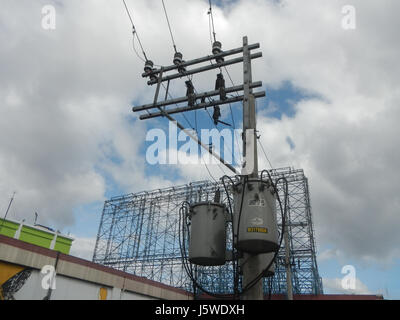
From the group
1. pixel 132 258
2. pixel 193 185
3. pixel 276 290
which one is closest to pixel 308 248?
pixel 276 290

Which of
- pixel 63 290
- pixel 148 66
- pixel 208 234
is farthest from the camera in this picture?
pixel 63 290

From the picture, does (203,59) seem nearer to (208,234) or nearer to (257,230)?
(208,234)

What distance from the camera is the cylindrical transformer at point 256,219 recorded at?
4.73 metres

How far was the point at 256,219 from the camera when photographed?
15.8 feet

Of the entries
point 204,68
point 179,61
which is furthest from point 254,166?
point 179,61

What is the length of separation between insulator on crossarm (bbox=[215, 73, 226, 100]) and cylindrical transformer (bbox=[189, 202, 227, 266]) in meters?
3.56

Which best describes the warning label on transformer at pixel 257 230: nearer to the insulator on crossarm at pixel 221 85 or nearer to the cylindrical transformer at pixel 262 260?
the cylindrical transformer at pixel 262 260

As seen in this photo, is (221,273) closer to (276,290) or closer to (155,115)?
(276,290)

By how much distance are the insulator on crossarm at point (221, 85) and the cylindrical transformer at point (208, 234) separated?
140 inches

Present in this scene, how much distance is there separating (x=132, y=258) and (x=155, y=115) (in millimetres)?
29413

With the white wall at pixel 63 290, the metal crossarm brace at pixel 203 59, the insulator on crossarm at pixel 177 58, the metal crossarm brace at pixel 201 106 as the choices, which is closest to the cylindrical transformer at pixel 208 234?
the metal crossarm brace at pixel 201 106

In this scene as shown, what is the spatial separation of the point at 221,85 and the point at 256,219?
476cm

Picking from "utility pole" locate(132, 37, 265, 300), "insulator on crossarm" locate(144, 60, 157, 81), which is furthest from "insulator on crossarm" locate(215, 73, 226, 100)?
"insulator on crossarm" locate(144, 60, 157, 81)

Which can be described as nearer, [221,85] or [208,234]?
[208,234]
